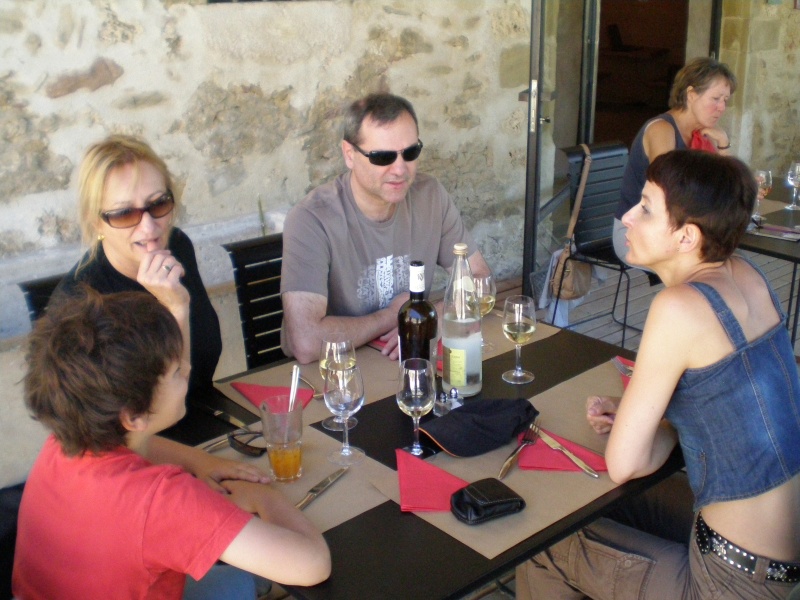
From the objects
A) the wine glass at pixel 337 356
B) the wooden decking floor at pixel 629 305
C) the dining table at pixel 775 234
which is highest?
the wine glass at pixel 337 356

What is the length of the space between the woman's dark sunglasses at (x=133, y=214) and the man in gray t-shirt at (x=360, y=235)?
443mm

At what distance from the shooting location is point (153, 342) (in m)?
1.39

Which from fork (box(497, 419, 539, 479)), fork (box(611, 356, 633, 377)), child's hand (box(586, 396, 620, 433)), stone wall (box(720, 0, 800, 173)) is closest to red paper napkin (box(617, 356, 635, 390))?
fork (box(611, 356, 633, 377))

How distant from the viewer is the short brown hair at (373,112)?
8.38 ft

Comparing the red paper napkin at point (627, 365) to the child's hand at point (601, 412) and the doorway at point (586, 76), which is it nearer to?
the child's hand at point (601, 412)

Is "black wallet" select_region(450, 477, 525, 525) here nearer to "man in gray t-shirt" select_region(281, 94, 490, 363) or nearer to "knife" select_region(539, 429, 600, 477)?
"knife" select_region(539, 429, 600, 477)

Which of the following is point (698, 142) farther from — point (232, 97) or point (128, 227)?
point (128, 227)

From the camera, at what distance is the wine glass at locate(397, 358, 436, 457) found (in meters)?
1.72

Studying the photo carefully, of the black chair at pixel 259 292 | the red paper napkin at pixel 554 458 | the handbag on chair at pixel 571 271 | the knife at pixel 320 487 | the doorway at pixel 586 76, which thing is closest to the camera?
the knife at pixel 320 487

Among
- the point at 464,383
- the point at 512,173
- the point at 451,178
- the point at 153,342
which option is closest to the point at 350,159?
the point at 464,383

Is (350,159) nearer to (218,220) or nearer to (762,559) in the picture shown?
(218,220)

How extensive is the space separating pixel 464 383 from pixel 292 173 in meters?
2.31

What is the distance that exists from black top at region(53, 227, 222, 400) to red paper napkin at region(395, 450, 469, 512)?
0.65m

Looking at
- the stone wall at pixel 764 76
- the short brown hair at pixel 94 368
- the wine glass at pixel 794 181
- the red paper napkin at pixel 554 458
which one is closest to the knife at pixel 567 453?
the red paper napkin at pixel 554 458
